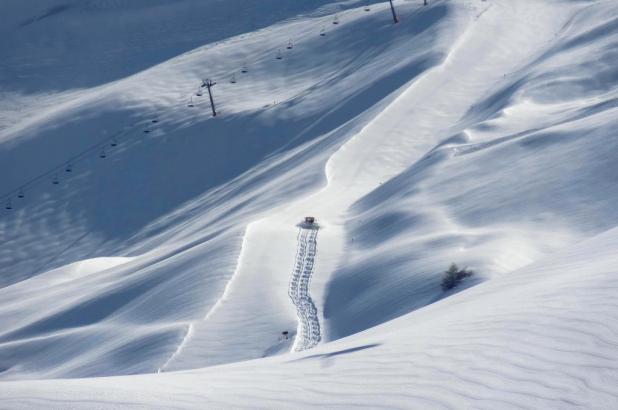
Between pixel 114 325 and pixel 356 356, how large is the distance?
1548 centimetres

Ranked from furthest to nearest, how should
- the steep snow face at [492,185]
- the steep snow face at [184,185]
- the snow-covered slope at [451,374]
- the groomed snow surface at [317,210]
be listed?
the steep snow face at [184,185] < the steep snow face at [492,185] < the groomed snow surface at [317,210] < the snow-covered slope at [451,374]

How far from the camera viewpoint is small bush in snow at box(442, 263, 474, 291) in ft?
61.8

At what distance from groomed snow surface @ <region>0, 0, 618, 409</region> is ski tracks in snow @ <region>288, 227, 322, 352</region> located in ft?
0.24

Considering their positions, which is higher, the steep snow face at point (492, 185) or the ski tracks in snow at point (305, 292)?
the steep snow face at point (492, 185)

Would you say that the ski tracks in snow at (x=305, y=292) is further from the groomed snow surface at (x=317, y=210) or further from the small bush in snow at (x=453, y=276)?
the small bush in snow at (x=453, y=276)

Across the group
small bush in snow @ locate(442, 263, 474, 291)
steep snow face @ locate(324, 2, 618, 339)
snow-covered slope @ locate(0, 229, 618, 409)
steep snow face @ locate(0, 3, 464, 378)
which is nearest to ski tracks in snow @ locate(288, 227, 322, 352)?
steep snow face @ locate(0, 3, 464, 378)

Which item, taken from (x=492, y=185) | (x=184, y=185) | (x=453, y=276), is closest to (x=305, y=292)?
(x=453, y=276)

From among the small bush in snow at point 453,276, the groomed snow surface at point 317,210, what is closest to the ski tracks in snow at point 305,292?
the groomed snow surface at point 317,210

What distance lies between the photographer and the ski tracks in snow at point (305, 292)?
19547 mm

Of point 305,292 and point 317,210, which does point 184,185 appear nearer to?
point 317,210

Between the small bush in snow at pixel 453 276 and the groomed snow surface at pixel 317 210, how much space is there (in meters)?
0.22

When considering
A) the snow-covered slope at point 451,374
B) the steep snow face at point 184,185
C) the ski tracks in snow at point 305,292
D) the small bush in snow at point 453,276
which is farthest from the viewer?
the steep snow face at point 184,185

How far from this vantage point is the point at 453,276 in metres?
19.1

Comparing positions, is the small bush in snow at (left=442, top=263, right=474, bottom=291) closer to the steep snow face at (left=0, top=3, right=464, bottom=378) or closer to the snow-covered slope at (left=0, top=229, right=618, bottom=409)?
the steep snow face at (left=0, top=3, right=464, bottom=378)
